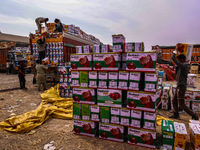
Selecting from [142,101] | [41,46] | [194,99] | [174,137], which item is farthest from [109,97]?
[41,46]

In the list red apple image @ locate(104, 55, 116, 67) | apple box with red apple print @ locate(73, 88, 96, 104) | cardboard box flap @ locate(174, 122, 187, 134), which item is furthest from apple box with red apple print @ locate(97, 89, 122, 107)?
cardboard box flap @ locate(174, 122, 187, 134)

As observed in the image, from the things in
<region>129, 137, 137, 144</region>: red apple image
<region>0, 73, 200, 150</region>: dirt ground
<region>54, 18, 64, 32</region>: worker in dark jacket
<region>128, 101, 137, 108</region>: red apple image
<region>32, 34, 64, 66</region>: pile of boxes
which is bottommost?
<region>0, 73, 200, 150</region>: dirt ground

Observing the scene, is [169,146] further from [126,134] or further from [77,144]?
[77,144]

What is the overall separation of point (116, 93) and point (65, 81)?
5.37 meters

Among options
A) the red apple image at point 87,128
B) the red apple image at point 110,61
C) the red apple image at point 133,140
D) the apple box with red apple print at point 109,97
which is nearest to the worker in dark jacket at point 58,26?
the red apple image at point 110,61

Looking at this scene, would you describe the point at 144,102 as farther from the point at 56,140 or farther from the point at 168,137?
the point at 56,140

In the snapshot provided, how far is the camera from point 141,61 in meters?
3.59

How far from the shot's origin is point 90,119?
14.0ft

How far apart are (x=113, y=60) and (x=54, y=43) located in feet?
27.7

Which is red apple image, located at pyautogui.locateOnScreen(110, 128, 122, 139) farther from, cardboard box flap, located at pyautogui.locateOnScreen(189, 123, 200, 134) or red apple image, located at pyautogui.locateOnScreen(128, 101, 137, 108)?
cardboard box flap, located at pyautogui.locateOnScreen(189, 123, 200, 134)

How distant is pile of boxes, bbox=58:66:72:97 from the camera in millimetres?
8422

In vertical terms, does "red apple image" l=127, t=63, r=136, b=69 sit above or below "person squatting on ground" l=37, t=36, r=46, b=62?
below

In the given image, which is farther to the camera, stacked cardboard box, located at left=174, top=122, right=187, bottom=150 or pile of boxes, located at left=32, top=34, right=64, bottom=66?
pile of boxes, located at left=32, top=34, right=64, bottom=66

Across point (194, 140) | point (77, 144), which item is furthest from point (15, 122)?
point (194, 140)
